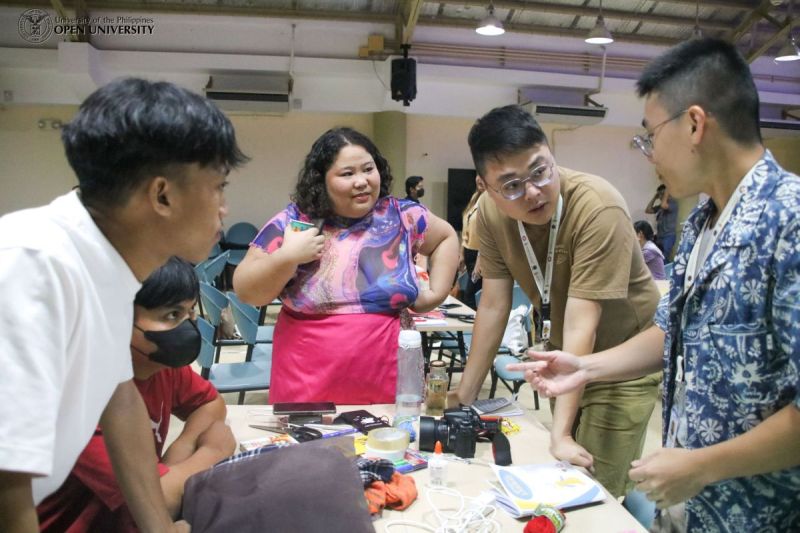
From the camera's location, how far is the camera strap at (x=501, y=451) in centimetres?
147

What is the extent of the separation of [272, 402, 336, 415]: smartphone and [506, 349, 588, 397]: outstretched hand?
23.4 inches

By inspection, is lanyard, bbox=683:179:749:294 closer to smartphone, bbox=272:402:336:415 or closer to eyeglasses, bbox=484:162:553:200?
eyeglasses, bbox=484:162:553:200

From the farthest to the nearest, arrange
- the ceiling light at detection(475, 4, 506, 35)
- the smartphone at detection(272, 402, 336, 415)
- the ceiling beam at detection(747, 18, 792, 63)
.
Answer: the ceiling beam at detection(747, 18, 792, 63) → the ceiling light at detection(475, 4, 506, 35) → the smartphone at detection(272, 402, 336, 415)

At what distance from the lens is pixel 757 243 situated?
1.00 m

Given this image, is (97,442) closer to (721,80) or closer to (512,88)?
(721,80)

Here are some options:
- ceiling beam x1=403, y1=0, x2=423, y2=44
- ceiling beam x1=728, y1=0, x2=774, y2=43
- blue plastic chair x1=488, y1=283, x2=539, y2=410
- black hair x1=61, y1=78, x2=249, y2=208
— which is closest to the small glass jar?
black hair x1=61, y1=78, x2=249, y2=208

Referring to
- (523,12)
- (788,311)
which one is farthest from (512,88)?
(788,311)

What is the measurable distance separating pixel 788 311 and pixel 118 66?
8326 mm

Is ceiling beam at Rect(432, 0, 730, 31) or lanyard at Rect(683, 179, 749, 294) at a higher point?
ceiling beam at Rect(432, 0, 730, 31)

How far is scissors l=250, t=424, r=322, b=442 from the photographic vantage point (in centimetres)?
158

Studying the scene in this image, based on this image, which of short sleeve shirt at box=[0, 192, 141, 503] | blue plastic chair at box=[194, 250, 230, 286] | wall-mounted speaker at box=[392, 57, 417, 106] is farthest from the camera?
wall-mounted speaker at box=[392, 57, 417, 106]

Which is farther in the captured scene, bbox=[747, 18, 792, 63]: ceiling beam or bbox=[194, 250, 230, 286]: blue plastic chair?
bbox=[747, 18, 792, 63]: ceiling beam

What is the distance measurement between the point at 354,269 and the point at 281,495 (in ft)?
3.11

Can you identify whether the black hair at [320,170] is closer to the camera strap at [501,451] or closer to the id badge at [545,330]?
the id badge at [545,330]
